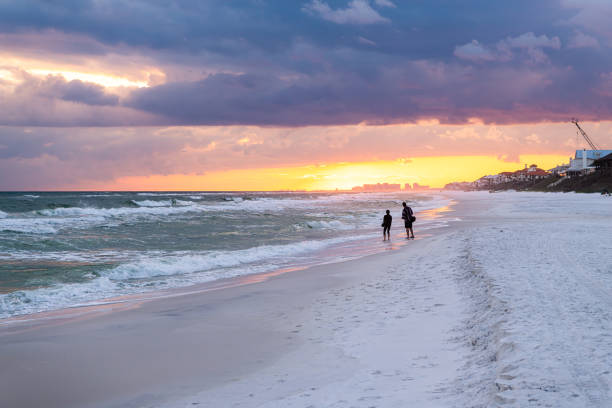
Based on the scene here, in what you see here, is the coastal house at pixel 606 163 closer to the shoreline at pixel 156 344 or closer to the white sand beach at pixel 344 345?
the white sand beach at pixel 344 345

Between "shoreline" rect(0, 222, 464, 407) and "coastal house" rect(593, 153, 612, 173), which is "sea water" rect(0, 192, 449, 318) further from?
"coastal house" rect(593, 153, 612, 173)

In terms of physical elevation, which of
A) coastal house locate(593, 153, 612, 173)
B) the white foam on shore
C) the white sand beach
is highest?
coastal house locate(593, 153, 612, 173)

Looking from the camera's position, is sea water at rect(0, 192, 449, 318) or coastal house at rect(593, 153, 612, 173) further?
coastal house at rect(593, 153, 612, 173)

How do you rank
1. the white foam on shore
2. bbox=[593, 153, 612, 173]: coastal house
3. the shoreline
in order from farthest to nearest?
1. bbox=[593, 153, 612, 173]: coastal house
2. the white foam on shore
3. the shoreline

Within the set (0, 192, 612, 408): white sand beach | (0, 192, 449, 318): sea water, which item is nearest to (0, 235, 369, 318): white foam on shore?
(0, 192, 449, 318): sea water

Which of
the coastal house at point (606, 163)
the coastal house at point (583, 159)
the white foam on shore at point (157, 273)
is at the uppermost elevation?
the coastal house at point (583, 159)

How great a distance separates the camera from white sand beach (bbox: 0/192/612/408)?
4508mm

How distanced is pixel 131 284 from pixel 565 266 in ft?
36.4

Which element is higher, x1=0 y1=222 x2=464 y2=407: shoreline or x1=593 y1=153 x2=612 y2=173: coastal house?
x1=593 y1=153 x2=612 y2=173: coastal house

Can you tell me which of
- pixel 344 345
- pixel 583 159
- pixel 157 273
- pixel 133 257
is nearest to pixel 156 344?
pixel 344 345

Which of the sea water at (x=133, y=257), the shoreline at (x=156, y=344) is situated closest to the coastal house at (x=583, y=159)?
the sea water at (x=133, y=257)

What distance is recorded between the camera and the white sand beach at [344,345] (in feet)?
14.8

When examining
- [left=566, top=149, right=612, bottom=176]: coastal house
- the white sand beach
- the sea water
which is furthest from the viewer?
[left=566, top=149, right=612, bottom=176]: coastal house

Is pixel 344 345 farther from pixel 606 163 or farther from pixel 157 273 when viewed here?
pixel 606 163
